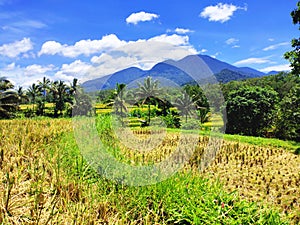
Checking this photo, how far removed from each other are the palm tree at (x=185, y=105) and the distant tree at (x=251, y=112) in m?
3.51

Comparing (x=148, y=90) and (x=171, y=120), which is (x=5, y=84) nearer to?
(x=171, y=120)

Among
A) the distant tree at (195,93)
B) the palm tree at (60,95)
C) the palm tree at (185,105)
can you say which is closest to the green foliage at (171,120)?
the palm tree at (185,105)

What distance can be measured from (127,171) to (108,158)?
0.56 m

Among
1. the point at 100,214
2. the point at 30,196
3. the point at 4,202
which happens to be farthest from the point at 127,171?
the point at 4,202

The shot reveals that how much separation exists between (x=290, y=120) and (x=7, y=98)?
22977 mm

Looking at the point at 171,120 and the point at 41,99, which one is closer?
the point at 171,120

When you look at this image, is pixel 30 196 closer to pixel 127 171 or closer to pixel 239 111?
pixel 127 171

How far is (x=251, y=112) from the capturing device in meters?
22.8

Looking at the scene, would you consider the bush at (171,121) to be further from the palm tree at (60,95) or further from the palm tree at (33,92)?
the palm tree at (33,92)

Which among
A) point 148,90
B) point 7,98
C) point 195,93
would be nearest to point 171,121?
point 195,93

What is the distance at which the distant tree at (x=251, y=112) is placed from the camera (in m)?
22.7

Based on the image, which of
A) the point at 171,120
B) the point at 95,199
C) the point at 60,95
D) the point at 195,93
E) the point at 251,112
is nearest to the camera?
the point at 95,199

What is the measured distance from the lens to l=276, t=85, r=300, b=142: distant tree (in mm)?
17361

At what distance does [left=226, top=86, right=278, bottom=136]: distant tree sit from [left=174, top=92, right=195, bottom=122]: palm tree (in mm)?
3511
